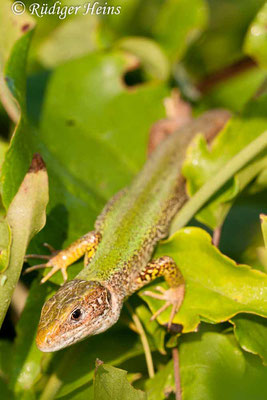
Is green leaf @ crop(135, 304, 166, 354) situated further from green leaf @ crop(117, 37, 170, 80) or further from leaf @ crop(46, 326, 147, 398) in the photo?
green leaf @ crop(117, 37, 170, 80)

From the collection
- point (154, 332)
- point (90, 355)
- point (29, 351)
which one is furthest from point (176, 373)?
point (29, 351)

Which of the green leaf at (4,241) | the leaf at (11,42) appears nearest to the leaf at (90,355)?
the green leaf at (4,241)

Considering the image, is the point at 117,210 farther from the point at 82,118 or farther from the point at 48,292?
the point at 82,118

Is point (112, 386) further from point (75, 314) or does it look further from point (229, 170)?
point (229, 170)

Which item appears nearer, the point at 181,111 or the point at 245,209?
the point at 245,209

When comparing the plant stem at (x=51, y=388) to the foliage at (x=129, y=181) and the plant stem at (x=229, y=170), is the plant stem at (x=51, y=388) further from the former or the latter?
the plant stem at (x=229, y=170)

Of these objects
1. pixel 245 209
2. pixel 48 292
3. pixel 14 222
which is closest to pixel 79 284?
pixel 48 292
